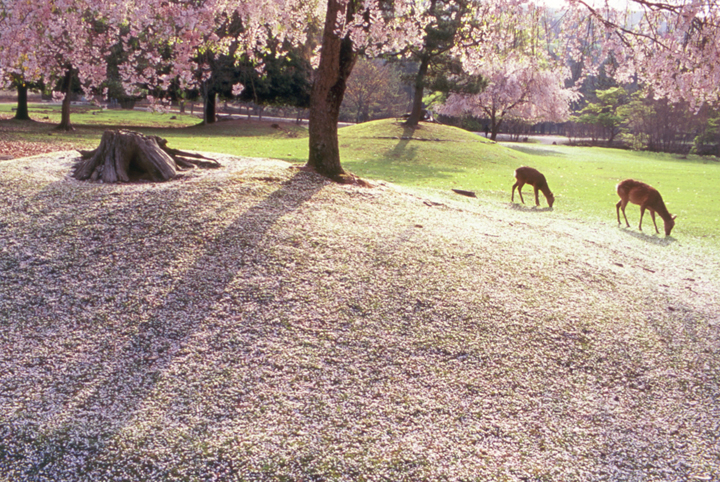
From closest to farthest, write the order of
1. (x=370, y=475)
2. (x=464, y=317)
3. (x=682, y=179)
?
1. (x=370, y=475)
2. (x=464, y=317)
3. (x=682, y=179)

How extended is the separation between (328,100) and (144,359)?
20.5 ft

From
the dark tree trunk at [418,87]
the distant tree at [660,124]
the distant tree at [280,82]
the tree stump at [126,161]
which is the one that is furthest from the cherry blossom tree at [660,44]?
the distant tree at [660,124]

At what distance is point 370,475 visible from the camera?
331cm

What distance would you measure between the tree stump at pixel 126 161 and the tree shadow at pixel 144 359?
7.34 ft

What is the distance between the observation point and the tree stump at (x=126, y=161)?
25.4 feet

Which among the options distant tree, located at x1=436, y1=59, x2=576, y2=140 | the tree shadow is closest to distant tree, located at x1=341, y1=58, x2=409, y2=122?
distant tree, located at x1=436, y1=59, x2=576, y2=140

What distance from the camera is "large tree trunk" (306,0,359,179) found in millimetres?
8945

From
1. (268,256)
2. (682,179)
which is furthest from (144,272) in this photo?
(682,179)

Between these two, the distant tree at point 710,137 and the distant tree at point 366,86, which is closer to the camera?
the distant tree at point 710,137

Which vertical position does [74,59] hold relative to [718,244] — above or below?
above

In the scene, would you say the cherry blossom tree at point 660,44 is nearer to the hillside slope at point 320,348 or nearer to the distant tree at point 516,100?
the hillside slope at point 320,348

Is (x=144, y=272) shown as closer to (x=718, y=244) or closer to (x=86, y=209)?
(x=86, y=209)

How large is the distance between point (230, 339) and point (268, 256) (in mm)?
1482

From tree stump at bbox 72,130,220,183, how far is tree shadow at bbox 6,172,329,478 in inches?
88.1
